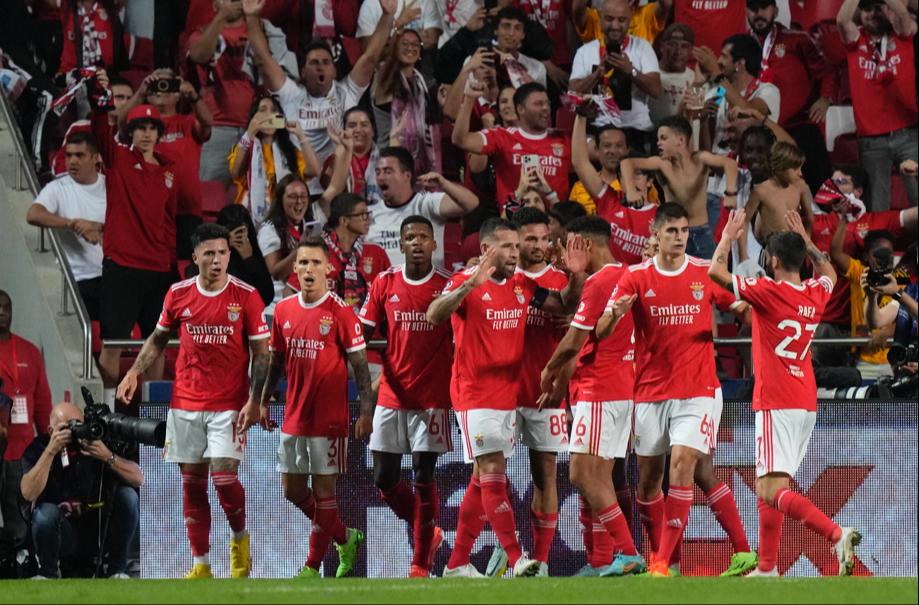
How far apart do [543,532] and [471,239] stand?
4.09 metres

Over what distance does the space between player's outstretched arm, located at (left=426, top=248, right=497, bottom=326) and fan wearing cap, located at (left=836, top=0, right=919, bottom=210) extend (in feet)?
19.5

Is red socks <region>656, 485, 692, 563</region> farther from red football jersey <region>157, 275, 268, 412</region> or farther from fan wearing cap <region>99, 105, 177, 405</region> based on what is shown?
fan wearing cap <region>99, 105, 177, 405</region>

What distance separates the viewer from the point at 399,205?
14.0m

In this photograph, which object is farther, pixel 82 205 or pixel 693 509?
pixel 82 205

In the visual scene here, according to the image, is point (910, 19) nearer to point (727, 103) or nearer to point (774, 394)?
point (727, 103)

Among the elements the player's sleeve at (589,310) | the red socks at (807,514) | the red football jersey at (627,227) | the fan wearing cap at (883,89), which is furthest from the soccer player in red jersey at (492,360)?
the fan wearing cap at (883,89)

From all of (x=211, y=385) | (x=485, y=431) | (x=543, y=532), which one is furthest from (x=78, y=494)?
(x=543, y=532)

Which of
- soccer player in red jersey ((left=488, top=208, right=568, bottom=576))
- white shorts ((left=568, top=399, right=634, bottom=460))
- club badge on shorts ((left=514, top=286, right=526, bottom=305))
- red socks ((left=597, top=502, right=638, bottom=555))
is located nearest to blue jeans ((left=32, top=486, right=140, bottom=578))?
soccer player in red jersey ((left=488, top=208, right=568, bottom=576))

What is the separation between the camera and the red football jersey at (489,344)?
9938 mm

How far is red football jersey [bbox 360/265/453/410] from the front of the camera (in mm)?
10484

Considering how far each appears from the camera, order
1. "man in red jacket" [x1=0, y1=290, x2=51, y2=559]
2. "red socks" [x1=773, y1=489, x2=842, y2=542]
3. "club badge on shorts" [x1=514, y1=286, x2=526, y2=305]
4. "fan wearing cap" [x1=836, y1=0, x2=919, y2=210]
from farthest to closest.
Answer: "fan wearing cap" [x1=836, y1=0, x2=919, y2=210]
"man in red jacket" [x1=0, y1=290, x2=51, y2=559]
"club badge on shorts" [x1=514, y1=286, x2=526, y2=305]
"red socks" [x1=773, y1=489, x2=842, y2=542]

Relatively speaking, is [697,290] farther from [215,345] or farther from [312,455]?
[215,345]

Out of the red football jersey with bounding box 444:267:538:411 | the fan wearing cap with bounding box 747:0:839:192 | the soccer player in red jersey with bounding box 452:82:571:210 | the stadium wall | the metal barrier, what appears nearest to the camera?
the red football jersey with bounding box 444:267:538:411

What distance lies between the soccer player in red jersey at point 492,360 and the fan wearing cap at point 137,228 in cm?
399
